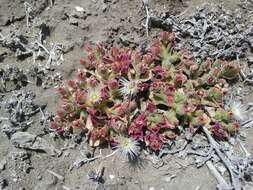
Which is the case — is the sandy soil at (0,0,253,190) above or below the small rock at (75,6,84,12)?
below

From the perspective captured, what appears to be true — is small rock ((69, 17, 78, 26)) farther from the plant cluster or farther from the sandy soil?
the plant cluster

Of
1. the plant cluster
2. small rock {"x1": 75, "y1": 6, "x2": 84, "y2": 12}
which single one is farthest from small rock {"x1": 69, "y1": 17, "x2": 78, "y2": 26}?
the plant cluster

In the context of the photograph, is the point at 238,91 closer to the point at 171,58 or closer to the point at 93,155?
the point at 171,58

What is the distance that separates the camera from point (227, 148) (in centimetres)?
356

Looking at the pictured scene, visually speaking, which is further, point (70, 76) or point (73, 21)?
point (73, 21)

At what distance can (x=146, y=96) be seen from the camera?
3807 millimetres

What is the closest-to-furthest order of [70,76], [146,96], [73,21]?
[146,96] → [70,76] → [73,21]

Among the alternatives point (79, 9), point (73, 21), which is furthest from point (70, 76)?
point (79, 9)

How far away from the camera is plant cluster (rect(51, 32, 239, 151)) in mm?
3586

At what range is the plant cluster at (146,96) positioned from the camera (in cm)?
359

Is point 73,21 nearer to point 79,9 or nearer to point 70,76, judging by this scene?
point 79,9

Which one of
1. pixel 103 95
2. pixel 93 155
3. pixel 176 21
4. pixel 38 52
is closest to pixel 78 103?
pixel 103 95

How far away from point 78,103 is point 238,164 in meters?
1.31

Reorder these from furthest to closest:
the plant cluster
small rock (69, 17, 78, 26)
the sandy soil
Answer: small rock (69, 17, 78, 26) → the plant cluster → the sandy soil
